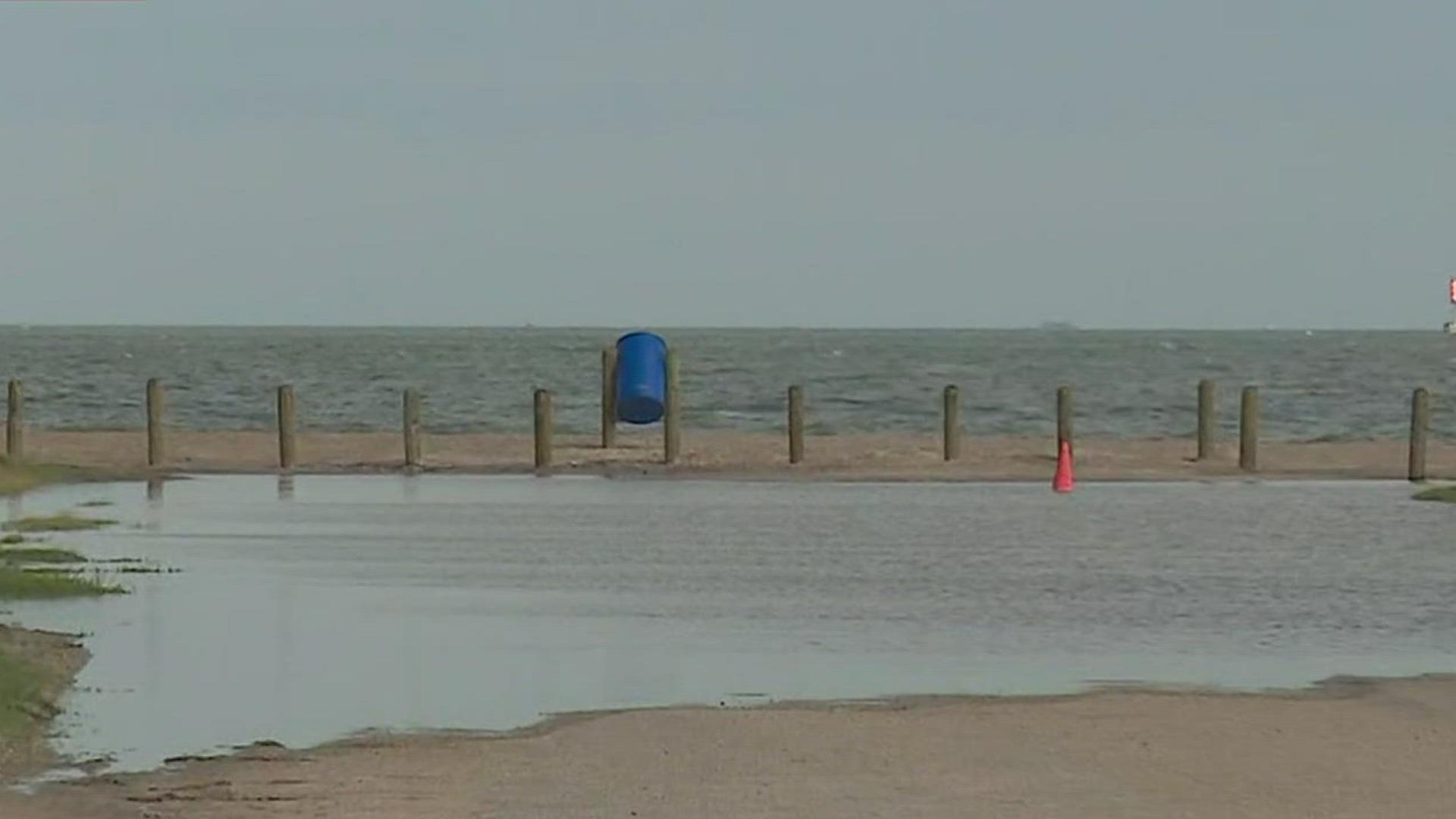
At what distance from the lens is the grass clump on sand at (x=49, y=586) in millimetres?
19688

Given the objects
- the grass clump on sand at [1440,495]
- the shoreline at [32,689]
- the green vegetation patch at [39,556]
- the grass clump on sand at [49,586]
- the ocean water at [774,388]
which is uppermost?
the shoreline at [32,689]

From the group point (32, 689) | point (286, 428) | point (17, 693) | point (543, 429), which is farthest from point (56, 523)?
point (17, 693)

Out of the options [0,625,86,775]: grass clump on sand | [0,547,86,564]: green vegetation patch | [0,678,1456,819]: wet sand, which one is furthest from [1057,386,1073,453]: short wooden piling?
[0,678,1456,819]: wet sand

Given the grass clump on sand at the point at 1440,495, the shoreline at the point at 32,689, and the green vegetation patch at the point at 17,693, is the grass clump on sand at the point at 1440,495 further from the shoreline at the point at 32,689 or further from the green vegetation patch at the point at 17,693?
the green vegetation patch at the point at 17,693

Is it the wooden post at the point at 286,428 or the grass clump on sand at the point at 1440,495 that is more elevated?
the wooden post at the point at 286,428

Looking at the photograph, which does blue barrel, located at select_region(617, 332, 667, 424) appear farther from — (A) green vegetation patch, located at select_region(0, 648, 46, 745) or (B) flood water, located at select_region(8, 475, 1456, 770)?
(A) green vegetation patch, located at select_region(0, 648, 46, 745)

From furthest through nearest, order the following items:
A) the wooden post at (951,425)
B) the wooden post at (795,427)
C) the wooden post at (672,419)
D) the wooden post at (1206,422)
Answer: the wooden post at (1206,422)
the wooden post at (951,425)
the wooden post at (795,427)
the wooden post at (672,419)

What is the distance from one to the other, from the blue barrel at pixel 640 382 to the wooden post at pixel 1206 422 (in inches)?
297

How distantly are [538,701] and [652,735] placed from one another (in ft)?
5.15

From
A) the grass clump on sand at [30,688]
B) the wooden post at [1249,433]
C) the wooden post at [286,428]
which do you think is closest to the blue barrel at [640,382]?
the wooden post at [286,428]

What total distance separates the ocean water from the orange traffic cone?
617 inches

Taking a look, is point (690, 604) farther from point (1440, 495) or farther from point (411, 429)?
point (411, 429)

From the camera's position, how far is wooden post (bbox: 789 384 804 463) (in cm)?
3856

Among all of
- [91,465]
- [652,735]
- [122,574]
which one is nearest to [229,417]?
[91,465]
